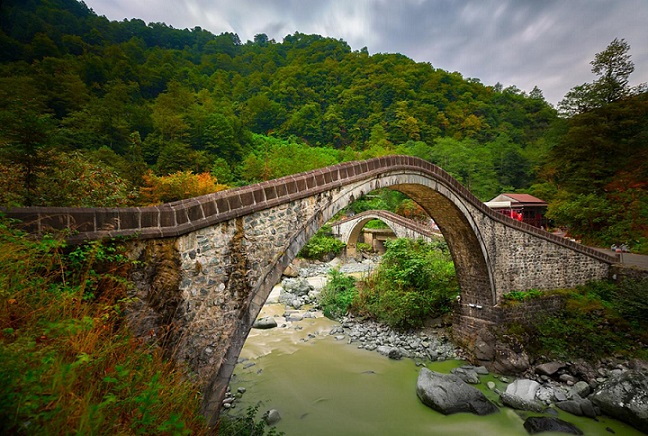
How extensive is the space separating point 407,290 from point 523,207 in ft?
47.6

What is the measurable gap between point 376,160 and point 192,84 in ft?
143

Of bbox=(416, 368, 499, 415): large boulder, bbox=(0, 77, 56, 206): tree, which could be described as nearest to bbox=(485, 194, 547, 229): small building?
bbox=(416, 368, 499, 415): large boulder

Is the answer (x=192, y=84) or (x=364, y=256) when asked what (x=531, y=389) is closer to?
(x=364, y=256)

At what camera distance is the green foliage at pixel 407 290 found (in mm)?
9562

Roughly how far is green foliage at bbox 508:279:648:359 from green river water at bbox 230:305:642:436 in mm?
1870

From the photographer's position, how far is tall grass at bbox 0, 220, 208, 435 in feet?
4.31

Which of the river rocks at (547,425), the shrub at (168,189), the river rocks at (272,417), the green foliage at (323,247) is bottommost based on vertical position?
the river rocks at (547,425)

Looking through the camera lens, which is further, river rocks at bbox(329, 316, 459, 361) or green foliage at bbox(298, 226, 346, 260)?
green foliage at bbox(298, 226, 346, 260)

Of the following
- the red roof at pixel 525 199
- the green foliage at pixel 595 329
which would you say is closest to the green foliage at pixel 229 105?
the red roof at pixel 525 199

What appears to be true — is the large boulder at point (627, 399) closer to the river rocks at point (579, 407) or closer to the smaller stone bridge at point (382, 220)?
the river rocks at point (579, 407)

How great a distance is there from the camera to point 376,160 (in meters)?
6.05

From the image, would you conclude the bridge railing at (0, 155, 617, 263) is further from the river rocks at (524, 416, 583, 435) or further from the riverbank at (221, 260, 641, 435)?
the river rocks at (524, 416, 583, 435)

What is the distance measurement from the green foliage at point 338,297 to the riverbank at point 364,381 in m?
0.70

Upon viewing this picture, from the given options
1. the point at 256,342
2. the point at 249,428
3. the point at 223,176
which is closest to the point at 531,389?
the point at 249,428
